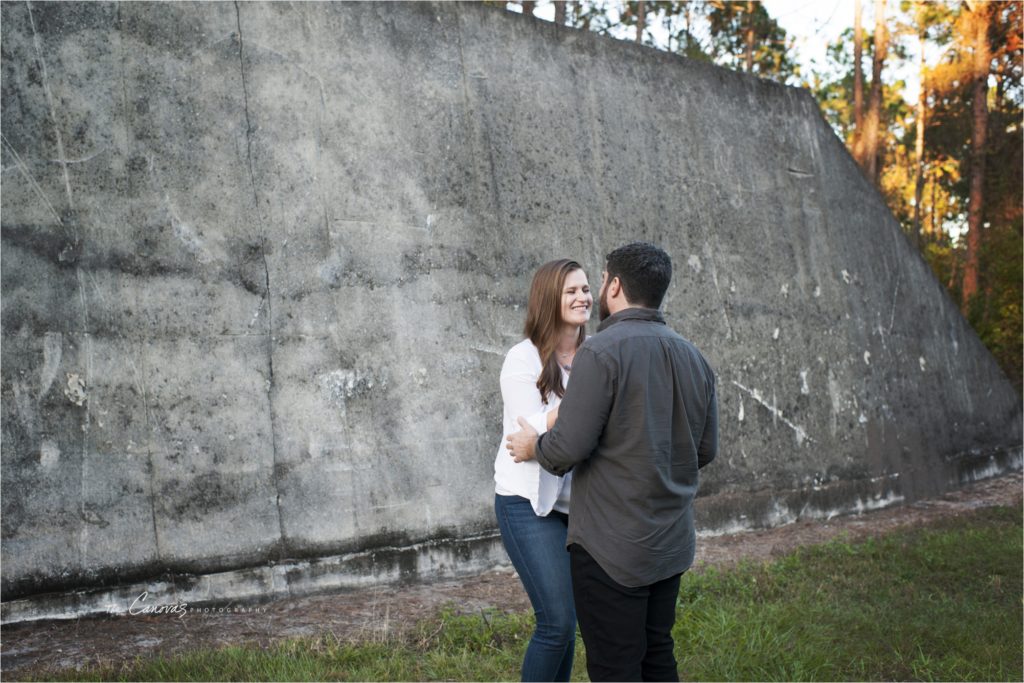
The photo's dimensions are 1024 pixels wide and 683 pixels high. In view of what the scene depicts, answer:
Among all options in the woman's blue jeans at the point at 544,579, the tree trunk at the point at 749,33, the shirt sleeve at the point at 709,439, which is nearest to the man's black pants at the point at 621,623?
the woman's blue jeans at the point at 544,579

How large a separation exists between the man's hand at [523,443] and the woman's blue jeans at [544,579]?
0.23 meters

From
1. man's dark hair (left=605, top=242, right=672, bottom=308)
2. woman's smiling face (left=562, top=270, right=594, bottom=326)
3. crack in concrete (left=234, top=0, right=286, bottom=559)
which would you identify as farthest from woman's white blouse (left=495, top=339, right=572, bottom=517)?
crack in concrete (left=234, top=0, right=286, bottom=559)

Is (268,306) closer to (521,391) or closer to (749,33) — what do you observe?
(521,391)

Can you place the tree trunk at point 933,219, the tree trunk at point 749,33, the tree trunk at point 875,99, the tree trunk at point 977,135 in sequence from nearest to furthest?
1. the tree trunk at point 875,99
2. the tree trunk at point 977,135
3. the tree trunk at point 749,33
4. the tree trunk at point 933,219

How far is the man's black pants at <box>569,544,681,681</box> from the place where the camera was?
264cm

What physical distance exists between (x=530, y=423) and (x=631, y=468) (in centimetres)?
45

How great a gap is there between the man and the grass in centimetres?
178

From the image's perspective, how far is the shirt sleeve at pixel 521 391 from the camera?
317cm

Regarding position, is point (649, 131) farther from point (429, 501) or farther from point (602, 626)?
point (602, 626)

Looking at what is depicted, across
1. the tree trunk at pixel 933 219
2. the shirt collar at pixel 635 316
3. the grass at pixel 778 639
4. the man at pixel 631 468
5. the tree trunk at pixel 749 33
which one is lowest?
the grass at pixel 778 639

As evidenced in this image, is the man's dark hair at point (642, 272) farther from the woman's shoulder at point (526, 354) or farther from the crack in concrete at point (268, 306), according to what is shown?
the crack in concrete at point (268, 306)

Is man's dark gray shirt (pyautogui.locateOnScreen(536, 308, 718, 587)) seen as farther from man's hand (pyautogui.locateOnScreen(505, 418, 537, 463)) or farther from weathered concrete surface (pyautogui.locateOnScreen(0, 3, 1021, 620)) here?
weathered concrete surface (pyautogui.locateOnScreen(0, 3, 1021, 620))

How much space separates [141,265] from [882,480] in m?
7.20

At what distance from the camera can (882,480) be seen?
9328 mm
